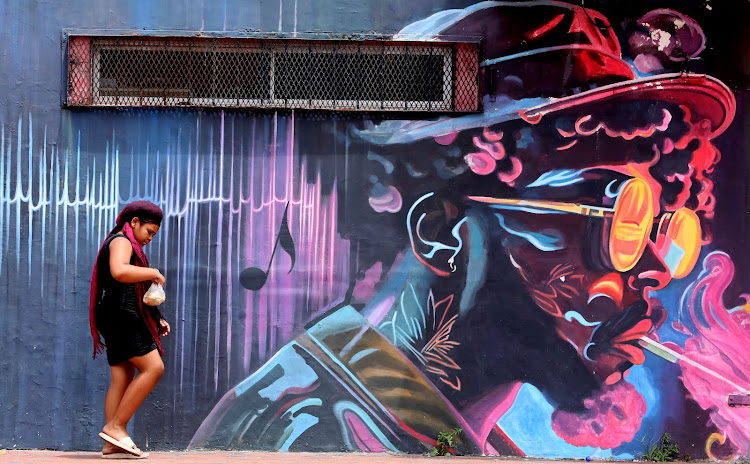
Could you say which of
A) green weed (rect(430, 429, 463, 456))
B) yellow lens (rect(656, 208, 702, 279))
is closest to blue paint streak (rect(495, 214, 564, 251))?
yellow lens (rect(656, 208, 702, 279))

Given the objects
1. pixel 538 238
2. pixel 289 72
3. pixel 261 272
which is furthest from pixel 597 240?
pixel 289 72

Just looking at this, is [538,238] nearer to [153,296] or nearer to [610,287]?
[610,287]

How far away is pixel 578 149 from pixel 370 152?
61.5 inches

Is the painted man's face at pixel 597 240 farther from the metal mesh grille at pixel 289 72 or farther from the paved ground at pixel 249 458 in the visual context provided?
the paved ground at pixel 249 458

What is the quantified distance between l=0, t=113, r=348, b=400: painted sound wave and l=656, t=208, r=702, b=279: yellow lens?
238 centimetres

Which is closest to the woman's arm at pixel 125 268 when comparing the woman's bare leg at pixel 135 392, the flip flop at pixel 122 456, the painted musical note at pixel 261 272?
the woman's bare leg at pixel 135 392

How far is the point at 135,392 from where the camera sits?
593 centimetres

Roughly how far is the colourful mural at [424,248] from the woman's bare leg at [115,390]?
22.4 inches

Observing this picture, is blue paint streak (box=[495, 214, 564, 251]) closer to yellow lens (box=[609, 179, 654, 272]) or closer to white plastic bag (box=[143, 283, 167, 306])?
yellow lens (box=[609, 179, 654, 272])

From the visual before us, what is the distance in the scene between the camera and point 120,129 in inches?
264

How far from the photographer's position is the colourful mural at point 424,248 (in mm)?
6605

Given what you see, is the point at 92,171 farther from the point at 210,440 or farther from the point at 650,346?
the point at 650,346

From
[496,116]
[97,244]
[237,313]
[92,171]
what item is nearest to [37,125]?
[92,171]

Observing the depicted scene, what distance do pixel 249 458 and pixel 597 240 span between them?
9.82 feet
